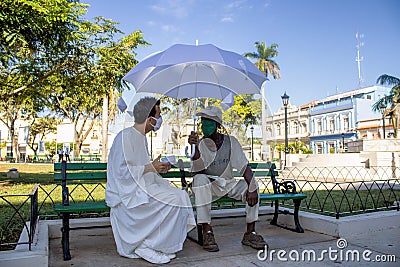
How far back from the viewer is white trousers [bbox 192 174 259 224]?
13.3 ft

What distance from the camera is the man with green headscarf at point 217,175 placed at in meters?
4.04

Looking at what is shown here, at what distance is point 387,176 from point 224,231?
15.1m

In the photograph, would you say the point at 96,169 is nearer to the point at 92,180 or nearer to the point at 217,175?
the point at 92,180

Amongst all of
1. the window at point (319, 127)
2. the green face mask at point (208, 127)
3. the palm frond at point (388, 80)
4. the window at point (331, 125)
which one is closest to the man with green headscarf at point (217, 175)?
the green face mask at point (208, 127)

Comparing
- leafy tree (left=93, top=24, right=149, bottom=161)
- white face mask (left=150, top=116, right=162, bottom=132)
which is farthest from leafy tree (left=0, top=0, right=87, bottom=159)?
white face mask (left=150, top=116, right=162, bottom=132)

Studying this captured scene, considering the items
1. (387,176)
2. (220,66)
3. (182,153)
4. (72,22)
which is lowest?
(387,176)

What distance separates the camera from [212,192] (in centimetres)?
427

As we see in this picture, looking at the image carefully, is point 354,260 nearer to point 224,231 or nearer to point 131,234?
point 224,231

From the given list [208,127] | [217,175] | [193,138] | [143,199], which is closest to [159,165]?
[143,199]

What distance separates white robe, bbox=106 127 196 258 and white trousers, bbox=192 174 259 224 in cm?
30

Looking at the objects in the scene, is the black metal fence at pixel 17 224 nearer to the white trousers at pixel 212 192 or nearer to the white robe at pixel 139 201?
the white robe at pixel 139 201

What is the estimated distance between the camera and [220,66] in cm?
417

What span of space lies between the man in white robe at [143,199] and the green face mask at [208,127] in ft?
1.85

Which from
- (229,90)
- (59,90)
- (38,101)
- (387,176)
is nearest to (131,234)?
(229,90)
